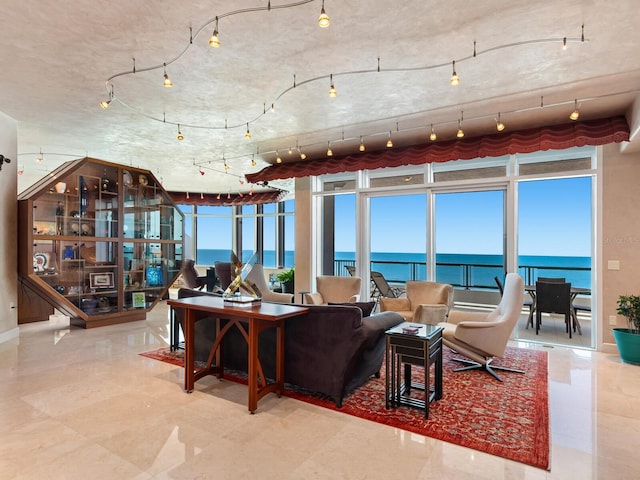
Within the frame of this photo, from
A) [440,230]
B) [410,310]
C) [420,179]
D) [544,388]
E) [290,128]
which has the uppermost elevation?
[290,128]

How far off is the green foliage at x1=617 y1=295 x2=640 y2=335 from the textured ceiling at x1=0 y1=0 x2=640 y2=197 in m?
1.86

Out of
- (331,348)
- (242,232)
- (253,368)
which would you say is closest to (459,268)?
(331,348)

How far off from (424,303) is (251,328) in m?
3.20

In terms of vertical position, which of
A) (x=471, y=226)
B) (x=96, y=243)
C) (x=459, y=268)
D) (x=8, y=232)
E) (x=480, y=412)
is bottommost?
(x=480, y=412)

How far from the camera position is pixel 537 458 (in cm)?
232

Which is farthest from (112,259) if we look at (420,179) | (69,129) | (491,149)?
(491,149)

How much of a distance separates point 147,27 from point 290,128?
2.64 meters

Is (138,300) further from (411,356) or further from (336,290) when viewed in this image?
(411,356)

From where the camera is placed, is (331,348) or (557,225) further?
(557,225)

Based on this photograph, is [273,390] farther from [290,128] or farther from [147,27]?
[290,128]

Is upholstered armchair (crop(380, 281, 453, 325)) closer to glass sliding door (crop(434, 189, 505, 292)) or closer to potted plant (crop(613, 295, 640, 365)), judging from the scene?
glass sliding door (crop(434, 189, 505, 292))

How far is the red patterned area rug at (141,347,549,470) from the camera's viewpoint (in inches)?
98.3

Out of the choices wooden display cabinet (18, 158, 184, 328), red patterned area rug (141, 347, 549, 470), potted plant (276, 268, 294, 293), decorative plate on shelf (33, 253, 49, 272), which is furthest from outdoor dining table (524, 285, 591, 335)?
decorative plate on shelf (33, 253, 49, 272)

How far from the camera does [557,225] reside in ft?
19.1
